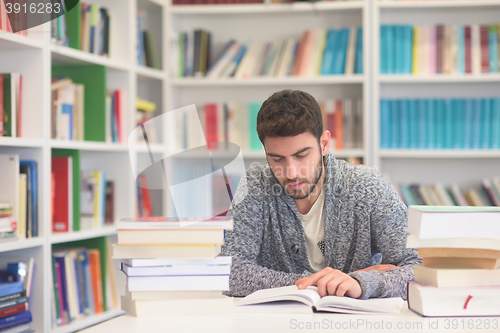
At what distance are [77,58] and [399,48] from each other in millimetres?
1563

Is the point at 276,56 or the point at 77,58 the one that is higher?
the point at 276,56

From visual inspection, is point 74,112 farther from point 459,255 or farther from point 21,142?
point 459,255

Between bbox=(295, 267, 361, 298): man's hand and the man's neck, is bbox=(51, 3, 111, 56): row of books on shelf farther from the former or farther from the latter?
bbox=(295, 267, 361, 298): man's hand

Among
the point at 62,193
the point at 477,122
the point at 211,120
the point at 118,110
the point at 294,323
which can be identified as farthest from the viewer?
the point at 211,120

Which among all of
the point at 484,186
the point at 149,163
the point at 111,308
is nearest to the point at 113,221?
the point at 111,308

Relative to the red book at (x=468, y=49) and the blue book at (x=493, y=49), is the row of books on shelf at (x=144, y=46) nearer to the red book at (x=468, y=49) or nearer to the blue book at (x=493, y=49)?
the red book at (x=468, y=49)

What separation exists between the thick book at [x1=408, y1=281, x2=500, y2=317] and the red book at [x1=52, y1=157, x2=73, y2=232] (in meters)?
1.53

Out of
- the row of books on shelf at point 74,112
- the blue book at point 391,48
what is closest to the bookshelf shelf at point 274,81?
the blue book at point 391,48

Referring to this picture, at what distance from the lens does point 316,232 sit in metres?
1.48

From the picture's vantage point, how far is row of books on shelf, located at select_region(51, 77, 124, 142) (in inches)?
78.8

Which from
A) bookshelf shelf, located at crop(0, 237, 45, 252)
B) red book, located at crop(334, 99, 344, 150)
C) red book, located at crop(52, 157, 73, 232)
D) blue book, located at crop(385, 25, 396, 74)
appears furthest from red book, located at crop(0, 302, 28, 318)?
blue book, located at crop(385, 25, 396, 74)

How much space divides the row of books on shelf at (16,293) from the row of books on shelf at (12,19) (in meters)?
0.81

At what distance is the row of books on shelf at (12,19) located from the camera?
1689 mm

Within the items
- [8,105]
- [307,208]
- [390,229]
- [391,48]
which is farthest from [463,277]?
[391,48]
